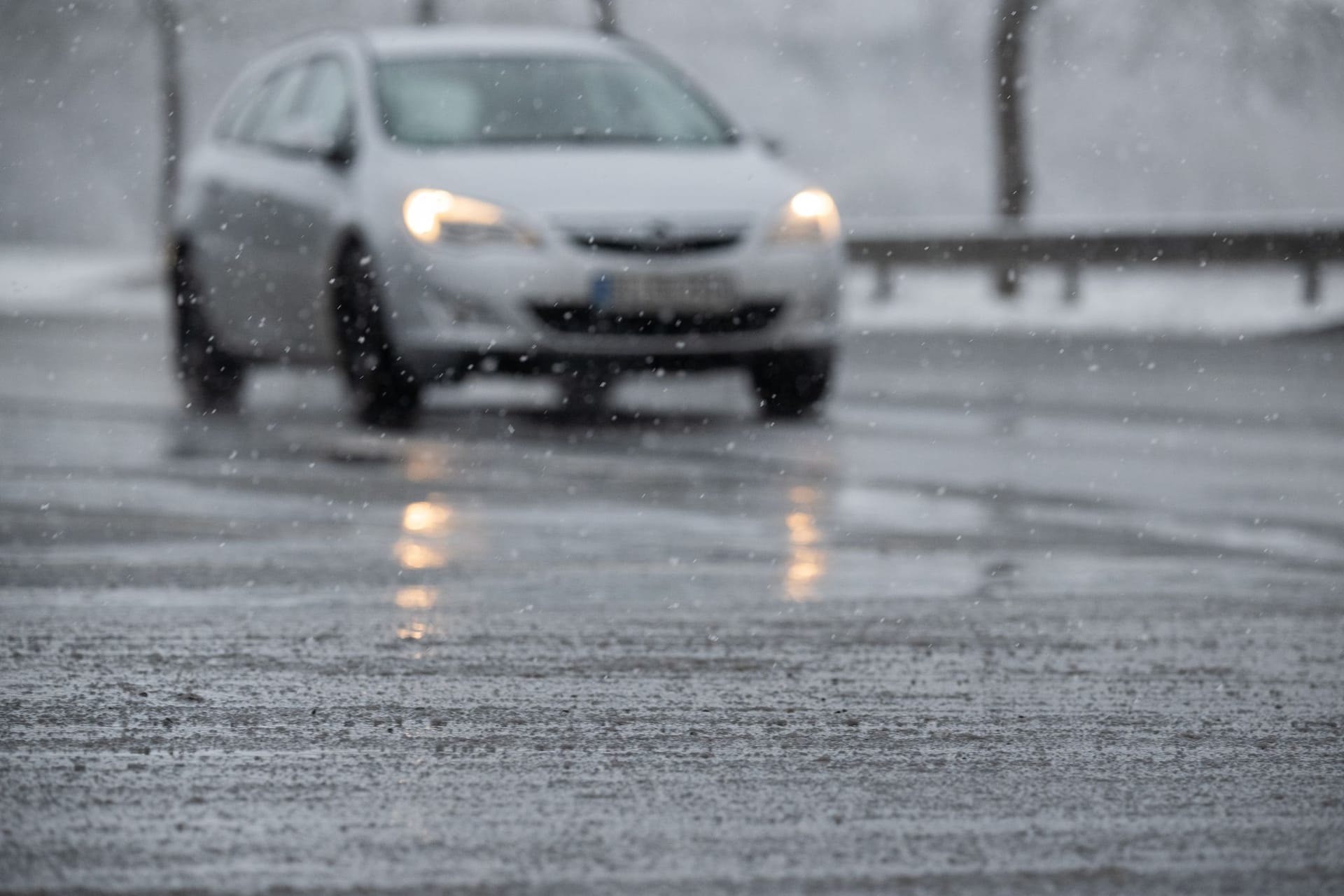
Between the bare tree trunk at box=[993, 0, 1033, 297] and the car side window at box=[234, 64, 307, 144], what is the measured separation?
16567mm

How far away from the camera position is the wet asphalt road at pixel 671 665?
357cm

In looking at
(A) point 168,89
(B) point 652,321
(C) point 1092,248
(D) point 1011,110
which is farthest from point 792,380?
(A) point 168,89

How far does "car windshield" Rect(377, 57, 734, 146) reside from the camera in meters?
11.7

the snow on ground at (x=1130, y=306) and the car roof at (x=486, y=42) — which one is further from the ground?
the car roof at (x=486, y=42)

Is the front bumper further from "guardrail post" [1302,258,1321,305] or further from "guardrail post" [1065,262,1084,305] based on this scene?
"guardrail post" [1065,262,1084,305]

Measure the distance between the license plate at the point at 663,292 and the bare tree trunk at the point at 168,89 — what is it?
111ft

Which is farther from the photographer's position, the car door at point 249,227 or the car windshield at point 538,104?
the car door at point 249,227

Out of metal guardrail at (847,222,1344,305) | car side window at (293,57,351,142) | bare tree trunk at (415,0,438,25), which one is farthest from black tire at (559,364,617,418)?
bare tree trunk at (415,0,438,25)

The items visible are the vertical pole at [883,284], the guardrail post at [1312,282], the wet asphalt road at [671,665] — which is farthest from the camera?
the vertical pole at [883,284]

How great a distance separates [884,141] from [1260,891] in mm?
62963

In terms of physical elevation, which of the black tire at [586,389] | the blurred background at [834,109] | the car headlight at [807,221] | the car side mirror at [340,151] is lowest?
the blurred background at [834,109]

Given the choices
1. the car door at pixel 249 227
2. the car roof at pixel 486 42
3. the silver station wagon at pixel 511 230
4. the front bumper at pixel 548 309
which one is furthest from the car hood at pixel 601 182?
the car door at pixel 249 227

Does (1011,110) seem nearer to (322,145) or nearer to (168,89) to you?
(322,145)

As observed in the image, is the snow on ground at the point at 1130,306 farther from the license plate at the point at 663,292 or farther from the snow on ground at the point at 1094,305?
the license plate at the point at 663,292
